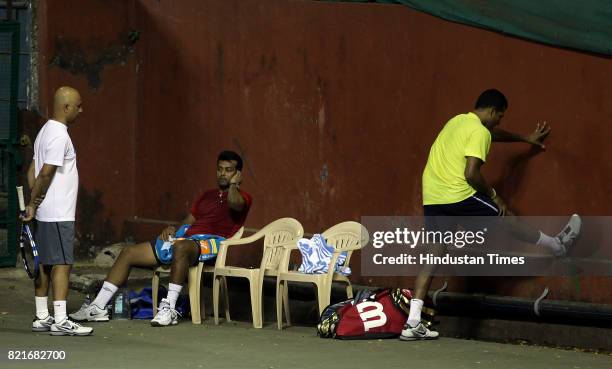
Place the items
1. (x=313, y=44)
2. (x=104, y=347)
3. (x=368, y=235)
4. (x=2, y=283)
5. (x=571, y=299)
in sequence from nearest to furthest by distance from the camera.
Answer: (x=104, y=347) → (x=571, y=299) → (x=368, y=235) → (x=313, y=44) → (x=2, y=283)

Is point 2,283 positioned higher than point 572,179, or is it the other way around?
point 572,179

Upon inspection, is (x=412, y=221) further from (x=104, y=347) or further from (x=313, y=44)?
(x=104, y=347)

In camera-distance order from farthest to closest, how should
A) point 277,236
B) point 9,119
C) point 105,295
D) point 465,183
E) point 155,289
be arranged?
point 9,119 → point 277,236 → point 155,289 → point 105,295 → point 465,183

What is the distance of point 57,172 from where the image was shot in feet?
29.8

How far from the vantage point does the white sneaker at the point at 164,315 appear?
9.95 metres

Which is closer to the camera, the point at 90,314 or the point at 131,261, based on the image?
the point at 90,314

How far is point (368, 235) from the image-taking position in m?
10.5

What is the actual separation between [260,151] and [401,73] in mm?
1945

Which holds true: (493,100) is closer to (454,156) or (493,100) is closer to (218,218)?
(454,156)

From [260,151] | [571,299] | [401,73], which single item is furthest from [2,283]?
[571,299]

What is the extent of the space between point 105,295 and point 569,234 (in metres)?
3.44

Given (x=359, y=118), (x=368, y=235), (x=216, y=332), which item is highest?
(x=359, y=118)

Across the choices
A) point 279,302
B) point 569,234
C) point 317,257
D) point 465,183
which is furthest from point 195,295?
point 569,234

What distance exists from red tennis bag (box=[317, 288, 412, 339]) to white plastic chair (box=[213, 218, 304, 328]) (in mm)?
828
